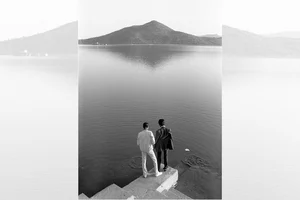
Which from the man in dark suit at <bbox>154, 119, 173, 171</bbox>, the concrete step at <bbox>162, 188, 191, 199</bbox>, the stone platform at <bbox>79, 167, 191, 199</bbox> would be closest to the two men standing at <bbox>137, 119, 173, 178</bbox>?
the man in dark suit at <bbox>154, 119, 173, 171</bbox>

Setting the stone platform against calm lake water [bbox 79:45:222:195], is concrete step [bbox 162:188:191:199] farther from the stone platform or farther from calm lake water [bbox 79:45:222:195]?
calm lake water [bbox 79:45:222:195]

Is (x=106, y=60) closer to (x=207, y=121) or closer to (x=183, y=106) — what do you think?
(x=183, y=106)

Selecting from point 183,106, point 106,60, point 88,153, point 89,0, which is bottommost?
point 88,153

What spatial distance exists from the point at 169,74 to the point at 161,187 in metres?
2.57

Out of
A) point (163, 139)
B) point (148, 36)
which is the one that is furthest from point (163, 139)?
point (148, 36)

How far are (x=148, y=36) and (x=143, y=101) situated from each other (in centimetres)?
146

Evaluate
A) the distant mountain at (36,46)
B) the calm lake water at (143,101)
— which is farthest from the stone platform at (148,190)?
the distant mountain at (36,46)

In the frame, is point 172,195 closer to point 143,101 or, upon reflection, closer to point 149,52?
point 143,101

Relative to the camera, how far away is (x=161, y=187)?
3320 mm

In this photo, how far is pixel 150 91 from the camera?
16.4 feet

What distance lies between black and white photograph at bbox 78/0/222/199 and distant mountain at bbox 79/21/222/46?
→ 21 millimetres

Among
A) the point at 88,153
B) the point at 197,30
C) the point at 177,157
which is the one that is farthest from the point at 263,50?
the point at 88,153

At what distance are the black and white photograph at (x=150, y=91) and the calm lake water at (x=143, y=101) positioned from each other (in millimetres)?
20

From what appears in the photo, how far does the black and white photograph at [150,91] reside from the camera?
4113 millimetres
